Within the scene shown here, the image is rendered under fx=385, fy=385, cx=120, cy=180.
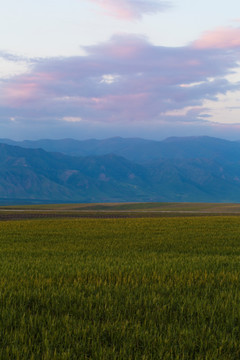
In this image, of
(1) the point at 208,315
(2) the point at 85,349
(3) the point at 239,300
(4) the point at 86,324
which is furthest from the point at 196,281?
(2) the point at 85,349

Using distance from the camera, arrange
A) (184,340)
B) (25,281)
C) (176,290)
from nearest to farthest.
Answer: (184,340), (176,290), (25,281)

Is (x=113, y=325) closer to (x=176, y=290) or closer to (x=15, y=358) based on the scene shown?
(x=15, y=358)

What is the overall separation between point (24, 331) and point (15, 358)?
839mm

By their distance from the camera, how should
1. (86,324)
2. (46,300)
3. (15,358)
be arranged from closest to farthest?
1. (15,358)
2. (86,324)
3. (46,300)

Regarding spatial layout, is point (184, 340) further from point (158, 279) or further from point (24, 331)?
point (158, 279)

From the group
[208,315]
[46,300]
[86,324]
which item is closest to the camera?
[86,324]

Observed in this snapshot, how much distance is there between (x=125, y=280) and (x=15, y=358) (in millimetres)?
4930

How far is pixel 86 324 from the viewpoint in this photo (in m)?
6.99

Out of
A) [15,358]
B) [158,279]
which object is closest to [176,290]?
[158,279]

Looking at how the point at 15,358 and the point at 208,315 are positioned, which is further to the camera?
the point at 208,315

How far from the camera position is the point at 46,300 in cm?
848

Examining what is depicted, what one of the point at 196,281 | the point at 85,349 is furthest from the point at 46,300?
the point at 196,281

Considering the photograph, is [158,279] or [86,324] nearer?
[86,324]

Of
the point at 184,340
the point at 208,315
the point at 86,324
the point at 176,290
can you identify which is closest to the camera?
the point at 184,340
